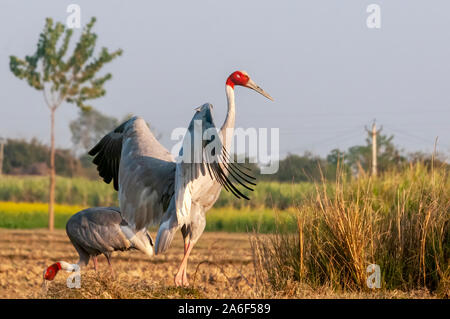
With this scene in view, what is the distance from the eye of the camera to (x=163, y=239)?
19.9 ft

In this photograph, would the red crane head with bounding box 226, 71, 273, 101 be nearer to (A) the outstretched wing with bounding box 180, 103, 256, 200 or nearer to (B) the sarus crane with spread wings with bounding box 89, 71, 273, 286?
(B) the sarus crane with spread wings with bounding box 89, 71, 273, 286

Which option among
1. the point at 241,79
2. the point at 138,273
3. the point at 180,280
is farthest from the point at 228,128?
the point at 138,273

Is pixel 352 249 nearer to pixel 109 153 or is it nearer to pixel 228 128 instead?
pixel 228 128

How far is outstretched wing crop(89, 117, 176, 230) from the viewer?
6.50 m

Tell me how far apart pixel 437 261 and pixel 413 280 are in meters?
0.29

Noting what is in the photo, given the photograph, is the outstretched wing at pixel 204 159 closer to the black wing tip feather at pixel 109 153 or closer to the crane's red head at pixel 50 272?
the black wing tip feather at pixel 109 153

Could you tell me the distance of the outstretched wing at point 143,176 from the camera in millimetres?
6496

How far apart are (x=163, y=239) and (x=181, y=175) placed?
2.13ft

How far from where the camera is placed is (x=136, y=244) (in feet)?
25.6

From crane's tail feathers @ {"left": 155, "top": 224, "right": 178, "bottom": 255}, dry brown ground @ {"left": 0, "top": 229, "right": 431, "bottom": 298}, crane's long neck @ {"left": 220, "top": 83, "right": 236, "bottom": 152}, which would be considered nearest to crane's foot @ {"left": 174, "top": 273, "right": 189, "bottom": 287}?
dry brown ground @ {"left": 0, "top": 229, "right": 431, "bottom": 298}

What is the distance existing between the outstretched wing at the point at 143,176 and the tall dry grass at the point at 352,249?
39.5 inches

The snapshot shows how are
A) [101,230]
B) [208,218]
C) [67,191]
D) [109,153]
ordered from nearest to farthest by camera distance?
[109,153], [101,230], [208,218], [67,191]
